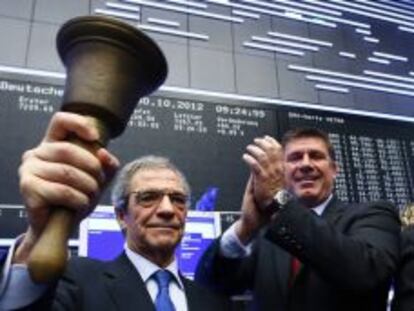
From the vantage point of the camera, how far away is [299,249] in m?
1.01

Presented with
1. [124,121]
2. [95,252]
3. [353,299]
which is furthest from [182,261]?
[124,121]

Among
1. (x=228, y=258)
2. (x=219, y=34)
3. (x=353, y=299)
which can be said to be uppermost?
(x=219, y=34)

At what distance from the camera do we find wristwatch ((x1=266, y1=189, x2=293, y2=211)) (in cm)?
96

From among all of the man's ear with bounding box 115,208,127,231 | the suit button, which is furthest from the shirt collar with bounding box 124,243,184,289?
the suit button

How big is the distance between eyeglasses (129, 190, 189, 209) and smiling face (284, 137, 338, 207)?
35 cm

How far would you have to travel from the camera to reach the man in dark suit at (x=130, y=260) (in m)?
0.49

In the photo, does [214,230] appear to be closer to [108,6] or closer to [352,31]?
[108,6]

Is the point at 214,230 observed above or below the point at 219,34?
below

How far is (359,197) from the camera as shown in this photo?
241 centimetres

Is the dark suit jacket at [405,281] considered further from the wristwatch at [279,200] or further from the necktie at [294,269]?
the wristwatch at [279,200]

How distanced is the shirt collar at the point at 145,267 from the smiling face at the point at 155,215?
1 cm

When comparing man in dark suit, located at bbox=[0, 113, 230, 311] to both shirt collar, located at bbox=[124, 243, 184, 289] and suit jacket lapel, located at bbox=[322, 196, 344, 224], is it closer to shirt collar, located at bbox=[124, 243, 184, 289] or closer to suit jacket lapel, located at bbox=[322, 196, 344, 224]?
shirt collar, located at bbox=[124, 243, 184, 289]

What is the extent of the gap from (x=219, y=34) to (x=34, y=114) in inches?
44.2

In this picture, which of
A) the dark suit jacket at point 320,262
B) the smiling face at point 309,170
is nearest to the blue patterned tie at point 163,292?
the dark suit jacket at point 320,262
